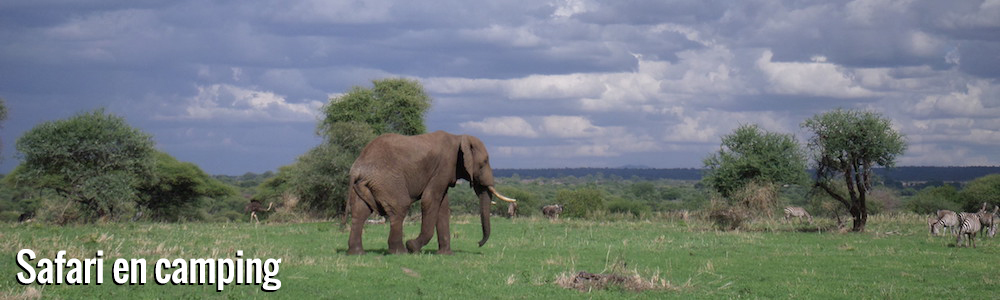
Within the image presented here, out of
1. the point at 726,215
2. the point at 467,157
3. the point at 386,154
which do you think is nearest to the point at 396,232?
the point at 386,154

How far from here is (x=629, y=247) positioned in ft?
93.5

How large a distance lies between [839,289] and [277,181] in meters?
65.3

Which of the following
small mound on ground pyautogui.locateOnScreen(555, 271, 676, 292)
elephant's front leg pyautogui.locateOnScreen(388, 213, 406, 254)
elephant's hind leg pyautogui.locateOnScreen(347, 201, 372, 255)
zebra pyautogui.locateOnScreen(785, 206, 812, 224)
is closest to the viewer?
small mound on ground pyautogui.locateOnScreen(555, 271, 676, 292)

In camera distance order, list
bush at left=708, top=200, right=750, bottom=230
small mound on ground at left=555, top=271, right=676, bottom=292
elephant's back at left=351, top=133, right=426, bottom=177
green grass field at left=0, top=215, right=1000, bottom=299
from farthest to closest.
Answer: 1. bush at left=708, top=200, right=750, bottom=230
2. elephant's back at left=351, top=133, right=426, bottom=177
3. small mound on ground at left=555, top=271, right=676, bottom=292
4. green grass field at left=0, top=215, right=1000, bottom=299

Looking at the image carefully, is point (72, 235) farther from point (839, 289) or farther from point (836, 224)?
point (836, 224)

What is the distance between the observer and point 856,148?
3931 centimetres

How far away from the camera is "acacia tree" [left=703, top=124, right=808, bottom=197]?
1804 inches

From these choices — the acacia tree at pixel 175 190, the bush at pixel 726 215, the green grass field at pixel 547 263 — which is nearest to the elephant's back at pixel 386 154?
the green grass field at pixel 547 263

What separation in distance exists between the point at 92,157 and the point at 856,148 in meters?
35.1

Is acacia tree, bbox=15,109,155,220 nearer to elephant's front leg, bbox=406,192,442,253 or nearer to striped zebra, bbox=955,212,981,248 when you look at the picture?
elephant's front leg, bbox=406,192,442,253

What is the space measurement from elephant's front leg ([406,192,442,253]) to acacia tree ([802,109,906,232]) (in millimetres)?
23655

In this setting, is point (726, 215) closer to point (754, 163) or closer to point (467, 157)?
point (754, 163)

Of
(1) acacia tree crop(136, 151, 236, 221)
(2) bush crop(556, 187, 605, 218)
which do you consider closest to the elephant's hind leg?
(1) acacia tree crop(136, 151, 236, 221)

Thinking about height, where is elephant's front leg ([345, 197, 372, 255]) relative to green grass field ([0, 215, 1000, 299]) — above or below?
above
